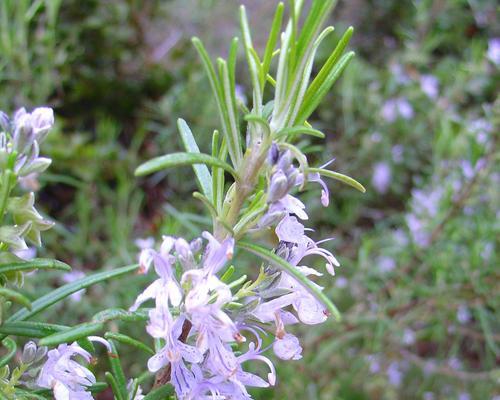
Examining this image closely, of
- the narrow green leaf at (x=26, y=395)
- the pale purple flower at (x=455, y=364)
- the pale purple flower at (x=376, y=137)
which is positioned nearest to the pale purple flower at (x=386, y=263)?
the pale purple flower at (x=455, y=364)

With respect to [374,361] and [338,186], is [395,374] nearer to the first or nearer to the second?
[374,361]

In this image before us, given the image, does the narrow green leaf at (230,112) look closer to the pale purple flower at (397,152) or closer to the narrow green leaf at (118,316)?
the narrow green leaf at (118,316)

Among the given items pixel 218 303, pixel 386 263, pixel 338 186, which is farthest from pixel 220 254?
pixel 338 186

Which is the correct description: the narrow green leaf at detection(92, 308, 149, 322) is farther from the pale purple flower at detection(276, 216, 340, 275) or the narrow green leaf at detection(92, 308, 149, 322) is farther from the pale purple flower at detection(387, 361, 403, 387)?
the pale purple flower at detection(387, 361, 403, 387)

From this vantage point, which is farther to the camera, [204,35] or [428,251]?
[204,35]

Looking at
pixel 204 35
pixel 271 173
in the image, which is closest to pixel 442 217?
pixel 271 173

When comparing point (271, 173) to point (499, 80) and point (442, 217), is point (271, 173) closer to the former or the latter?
point (442, 217)
